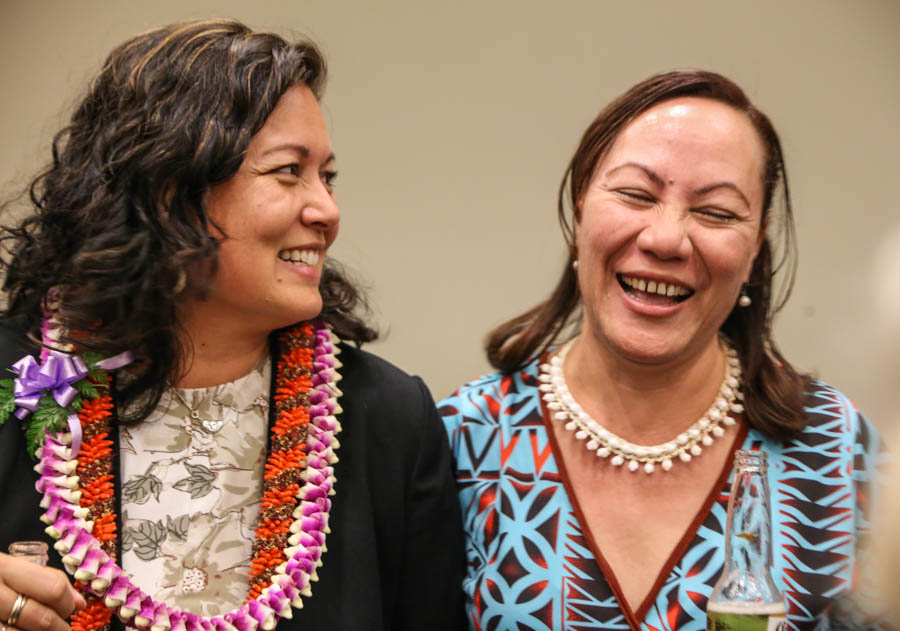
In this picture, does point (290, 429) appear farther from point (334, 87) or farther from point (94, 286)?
point (334, 87)

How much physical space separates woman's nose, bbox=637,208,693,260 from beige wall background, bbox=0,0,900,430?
5.05ft

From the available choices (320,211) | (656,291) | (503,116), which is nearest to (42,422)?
(320,211)

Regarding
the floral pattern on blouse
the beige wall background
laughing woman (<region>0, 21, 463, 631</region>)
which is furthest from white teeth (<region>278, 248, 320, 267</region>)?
the beige wall background

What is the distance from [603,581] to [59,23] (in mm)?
2660

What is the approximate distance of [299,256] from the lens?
A: 2.01 meters

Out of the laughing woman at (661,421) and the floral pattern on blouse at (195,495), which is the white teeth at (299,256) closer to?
the floral pattern on blouse at (195,495)

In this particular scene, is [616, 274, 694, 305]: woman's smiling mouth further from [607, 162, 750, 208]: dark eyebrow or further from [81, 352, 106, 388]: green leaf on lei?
[81, 352, 106, 388]: green leaf on lei

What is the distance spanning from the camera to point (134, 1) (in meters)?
3.56

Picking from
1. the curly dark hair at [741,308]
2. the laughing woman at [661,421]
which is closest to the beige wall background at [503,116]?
the curly dark hair at [741,308]

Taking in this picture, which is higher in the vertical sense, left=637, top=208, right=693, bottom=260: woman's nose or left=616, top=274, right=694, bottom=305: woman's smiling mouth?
left=637, top=208, right=693, bottom=260: woman's nose

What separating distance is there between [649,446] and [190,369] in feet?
3.14

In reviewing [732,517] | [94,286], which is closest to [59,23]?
[94,286]

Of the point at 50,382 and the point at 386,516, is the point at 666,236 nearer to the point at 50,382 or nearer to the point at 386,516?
→ the point at 386,516

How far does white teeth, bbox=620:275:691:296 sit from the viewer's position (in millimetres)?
2123
